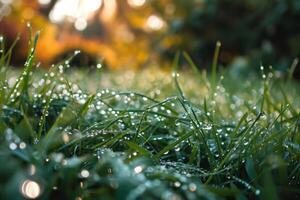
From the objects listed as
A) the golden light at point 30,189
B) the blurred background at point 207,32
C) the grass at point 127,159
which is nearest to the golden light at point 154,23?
the blurred background at point 207,32

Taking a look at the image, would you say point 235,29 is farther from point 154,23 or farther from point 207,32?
point 154,23

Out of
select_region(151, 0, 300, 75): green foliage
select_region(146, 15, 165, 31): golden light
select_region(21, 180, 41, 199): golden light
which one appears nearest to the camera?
select_region(21, 180, 41, 199): golden light

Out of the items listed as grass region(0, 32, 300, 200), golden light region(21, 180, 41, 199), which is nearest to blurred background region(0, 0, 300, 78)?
grass region(0, 32, 300, 200)

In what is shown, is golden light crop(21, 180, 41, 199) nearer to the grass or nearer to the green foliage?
the grass

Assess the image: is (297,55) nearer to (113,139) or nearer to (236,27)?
(236,27)

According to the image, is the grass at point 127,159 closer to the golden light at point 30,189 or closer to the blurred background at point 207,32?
the golden light at point 30,189

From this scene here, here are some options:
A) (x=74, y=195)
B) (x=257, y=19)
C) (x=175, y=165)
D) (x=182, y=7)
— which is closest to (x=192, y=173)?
(x=175, y=165)

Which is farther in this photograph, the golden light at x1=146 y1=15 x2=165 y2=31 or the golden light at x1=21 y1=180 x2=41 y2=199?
the golden light at x1=146 y1=15 x2=165 y2=31
